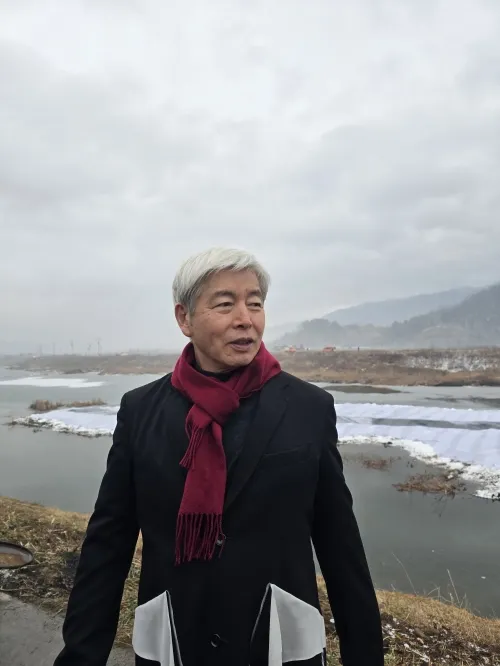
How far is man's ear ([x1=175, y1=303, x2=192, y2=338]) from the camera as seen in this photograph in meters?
1.62

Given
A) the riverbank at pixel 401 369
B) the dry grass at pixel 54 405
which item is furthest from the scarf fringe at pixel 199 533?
the riverbank at pixel 401 369

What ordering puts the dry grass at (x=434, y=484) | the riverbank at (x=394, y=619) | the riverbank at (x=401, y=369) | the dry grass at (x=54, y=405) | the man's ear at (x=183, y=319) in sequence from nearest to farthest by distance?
1. the man's ear at (x=183, y=319)
2. the riverbank at (x=394, y=619)
3. the dry grass at (x=434, y=484)
4. the dry grass at (x=54, y=405)
5. the riverbank at (x=401, y=369)

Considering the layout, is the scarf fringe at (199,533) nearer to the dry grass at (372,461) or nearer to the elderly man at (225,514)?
the elderly man at (225,514)

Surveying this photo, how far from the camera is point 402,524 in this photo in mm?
9570

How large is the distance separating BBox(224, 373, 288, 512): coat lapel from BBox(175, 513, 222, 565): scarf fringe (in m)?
0.06

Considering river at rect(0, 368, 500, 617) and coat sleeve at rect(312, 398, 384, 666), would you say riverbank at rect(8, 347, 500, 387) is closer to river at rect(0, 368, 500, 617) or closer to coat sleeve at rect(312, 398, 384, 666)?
river at rect(0, 368, 500, 617)

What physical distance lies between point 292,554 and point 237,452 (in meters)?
0.37

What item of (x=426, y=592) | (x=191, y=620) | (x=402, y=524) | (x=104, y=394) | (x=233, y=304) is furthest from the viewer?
(x=104, y=394)

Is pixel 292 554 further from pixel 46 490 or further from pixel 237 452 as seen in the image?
pixel 46 490

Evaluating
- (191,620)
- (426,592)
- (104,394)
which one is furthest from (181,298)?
(104,394)

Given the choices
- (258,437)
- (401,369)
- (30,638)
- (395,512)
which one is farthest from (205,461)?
(401,369)

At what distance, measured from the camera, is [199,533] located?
1360 millimetres

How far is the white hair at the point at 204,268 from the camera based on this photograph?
4.99 ft

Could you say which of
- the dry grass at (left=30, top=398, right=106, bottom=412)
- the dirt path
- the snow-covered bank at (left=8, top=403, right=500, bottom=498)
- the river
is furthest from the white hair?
the dry grass at (left=30, top=398, right=106, bottom=412)
